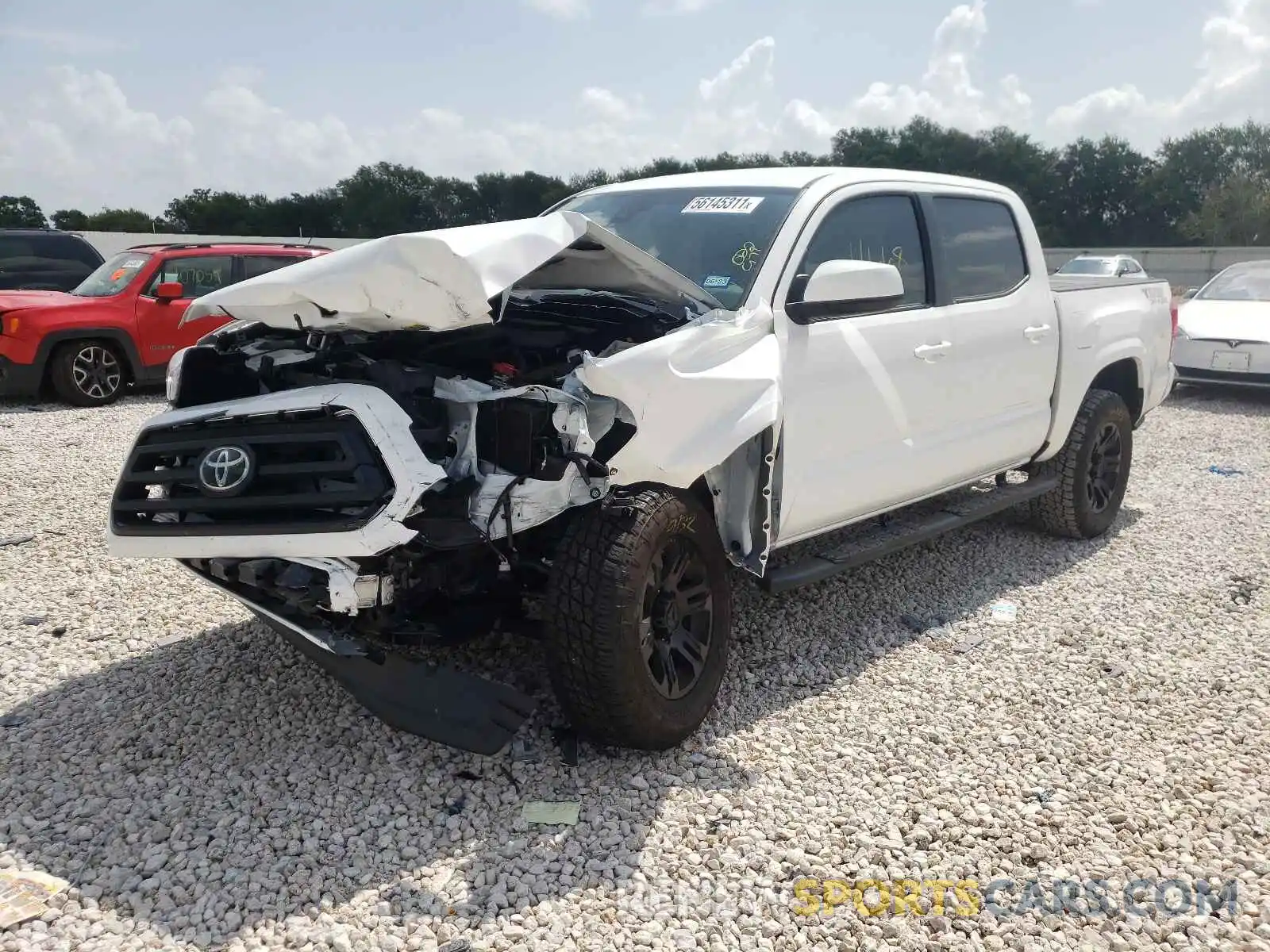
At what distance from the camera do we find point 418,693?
2.90 meters

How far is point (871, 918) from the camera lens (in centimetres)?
249

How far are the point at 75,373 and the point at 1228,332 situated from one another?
481 inches

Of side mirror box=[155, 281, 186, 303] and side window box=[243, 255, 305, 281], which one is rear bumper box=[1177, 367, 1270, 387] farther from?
side mirror box=[155, 281, 186, 303]

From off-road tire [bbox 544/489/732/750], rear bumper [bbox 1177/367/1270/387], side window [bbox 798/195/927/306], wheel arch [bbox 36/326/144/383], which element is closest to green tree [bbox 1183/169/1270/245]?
rear bumper [bbox 1177/367/1270/387]

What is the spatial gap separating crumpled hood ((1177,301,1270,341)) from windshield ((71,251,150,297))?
11612 mm

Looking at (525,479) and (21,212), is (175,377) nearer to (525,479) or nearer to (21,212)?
(525,479)

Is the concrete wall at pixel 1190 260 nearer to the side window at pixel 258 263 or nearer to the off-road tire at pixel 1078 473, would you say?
the side window at pixel 258 263

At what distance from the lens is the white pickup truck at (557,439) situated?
281 cm

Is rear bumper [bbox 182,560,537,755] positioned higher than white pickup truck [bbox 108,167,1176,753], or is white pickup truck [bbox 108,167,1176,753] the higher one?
white pickup truck [bbox 108,167,1176,753]

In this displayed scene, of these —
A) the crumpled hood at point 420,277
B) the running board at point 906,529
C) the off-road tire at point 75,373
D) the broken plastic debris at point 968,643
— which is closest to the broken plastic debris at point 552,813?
the running board at point 906,529

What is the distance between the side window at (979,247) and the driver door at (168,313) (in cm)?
789

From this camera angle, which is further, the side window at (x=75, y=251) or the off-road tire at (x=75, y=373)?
the side window at (x=75, y=251)

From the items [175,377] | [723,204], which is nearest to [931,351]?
[723,204]

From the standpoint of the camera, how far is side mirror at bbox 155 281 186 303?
33.4ft
